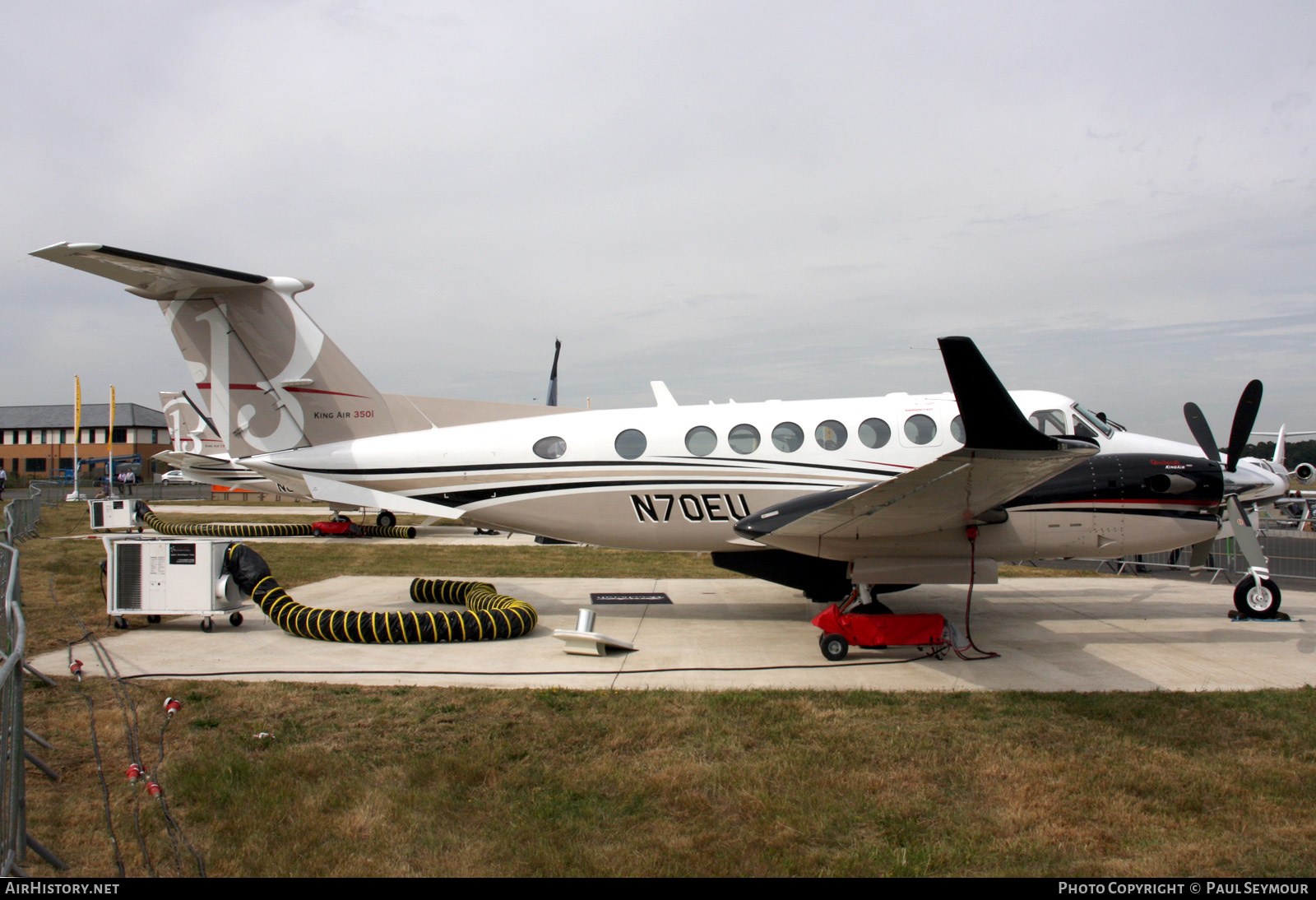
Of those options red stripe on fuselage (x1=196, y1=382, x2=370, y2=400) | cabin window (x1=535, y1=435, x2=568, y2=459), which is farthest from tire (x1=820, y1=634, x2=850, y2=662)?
red stripe on fuselage (x1=196, y1=382, x2=370, y2=400)

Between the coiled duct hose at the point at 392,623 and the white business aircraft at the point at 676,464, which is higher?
the white business aircraft at the point at 676,464

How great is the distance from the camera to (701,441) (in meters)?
10.6

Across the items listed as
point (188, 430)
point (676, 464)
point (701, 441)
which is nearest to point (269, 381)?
point (676, 464)

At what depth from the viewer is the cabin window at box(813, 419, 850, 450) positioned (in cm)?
1030

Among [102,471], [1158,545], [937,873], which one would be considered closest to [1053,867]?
[937,873]

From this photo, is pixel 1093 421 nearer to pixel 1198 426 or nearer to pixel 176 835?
pixel 1198 426

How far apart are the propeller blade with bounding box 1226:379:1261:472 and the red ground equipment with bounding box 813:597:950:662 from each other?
5.23m

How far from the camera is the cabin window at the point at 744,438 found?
10435 millimetres

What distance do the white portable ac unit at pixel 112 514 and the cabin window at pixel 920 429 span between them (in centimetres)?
2265

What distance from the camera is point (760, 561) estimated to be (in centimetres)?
1067

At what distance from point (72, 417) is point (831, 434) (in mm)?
106946

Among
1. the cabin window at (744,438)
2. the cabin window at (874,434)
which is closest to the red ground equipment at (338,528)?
the cabin window at (744,438)

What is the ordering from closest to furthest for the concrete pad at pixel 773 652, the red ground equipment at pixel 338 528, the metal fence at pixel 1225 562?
the concrete pad at pixel 773 652
the metal fence at pixel 1225 562
the red ground equipment at pixel 338 528

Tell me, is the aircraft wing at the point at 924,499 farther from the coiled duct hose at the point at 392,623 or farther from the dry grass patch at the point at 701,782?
the coiled duct hose at the point at 392,623
